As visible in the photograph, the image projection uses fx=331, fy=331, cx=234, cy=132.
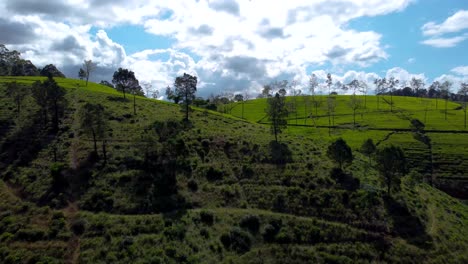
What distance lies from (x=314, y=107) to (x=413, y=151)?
7238 cm

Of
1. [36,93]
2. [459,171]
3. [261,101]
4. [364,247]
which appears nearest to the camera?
[364,247]

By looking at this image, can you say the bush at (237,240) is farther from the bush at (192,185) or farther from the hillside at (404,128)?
the hillside at (404,128)

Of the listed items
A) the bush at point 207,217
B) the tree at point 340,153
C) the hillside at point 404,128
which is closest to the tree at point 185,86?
the tree at point 340,153

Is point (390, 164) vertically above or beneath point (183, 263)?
above

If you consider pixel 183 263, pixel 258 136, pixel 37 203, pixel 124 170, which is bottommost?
pixel 183 263

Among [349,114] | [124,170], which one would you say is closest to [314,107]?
[349,114]

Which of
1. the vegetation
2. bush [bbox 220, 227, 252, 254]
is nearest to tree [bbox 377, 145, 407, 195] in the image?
the vegetation

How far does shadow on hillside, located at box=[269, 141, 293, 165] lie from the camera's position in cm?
5981

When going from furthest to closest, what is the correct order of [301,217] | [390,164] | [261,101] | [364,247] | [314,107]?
1. [261,101]
2. [314,107]
3. [390,164]
4. [301,217]
5. [364,247]

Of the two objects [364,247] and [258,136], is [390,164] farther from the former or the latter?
[258,136]

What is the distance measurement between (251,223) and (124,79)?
67464 mm

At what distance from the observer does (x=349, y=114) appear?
488ft

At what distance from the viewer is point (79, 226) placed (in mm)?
40344

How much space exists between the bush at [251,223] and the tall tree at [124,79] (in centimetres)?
6597
